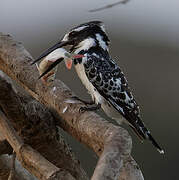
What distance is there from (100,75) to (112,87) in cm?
7

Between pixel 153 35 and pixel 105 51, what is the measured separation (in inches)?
72.3

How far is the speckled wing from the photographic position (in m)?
2.45

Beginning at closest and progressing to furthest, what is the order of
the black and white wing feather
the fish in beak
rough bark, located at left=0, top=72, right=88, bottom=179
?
1. rough bark, located at left=0, top=72, right=88, bottom=179
2. the fish in beak
3. the black and white wing feather

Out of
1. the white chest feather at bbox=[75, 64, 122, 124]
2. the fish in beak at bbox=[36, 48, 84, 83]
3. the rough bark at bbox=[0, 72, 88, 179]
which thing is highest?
the fish in beak at bbox=[36, 48, 84, 83]

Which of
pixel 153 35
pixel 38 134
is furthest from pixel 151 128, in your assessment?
pixel 38 134

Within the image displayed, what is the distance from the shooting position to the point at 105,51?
2.62m

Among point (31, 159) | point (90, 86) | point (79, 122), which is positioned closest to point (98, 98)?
point (90, 86)

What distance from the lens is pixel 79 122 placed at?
187 cm

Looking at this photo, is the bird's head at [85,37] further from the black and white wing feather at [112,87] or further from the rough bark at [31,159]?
the rough bark at [31,159]

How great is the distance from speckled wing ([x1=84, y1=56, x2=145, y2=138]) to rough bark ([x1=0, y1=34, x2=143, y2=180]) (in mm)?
296

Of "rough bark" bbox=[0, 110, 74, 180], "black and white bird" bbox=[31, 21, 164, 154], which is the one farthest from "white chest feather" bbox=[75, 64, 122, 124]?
"rough bark" bbox=[0, 110, 74, 180]

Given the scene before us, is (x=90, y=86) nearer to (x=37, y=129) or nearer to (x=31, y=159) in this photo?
(x=37, y=129)

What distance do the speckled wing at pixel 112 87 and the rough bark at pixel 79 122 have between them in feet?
0.97

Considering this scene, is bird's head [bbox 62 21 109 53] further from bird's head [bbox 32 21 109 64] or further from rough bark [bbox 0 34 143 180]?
rough bark [bbox 0 34 143 180]
